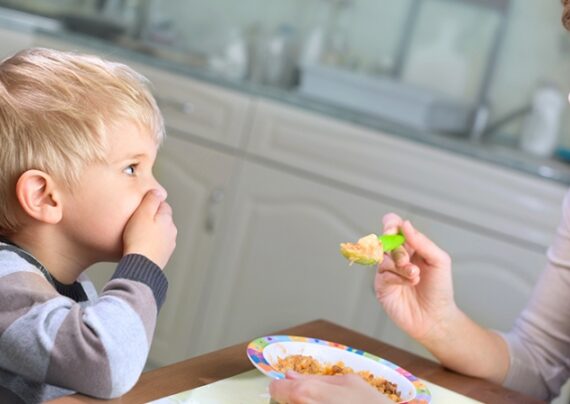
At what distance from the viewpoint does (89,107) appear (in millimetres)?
1155

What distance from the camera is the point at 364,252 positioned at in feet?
3.79

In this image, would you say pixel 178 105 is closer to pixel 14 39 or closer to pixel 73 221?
pixel 14 39

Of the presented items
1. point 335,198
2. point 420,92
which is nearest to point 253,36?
point 420,92

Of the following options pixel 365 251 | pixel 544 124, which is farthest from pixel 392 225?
Result: pixel 544 124

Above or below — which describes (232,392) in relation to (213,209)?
above

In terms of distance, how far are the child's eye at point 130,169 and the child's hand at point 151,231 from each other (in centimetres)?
3

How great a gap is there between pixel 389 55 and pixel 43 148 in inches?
92.4

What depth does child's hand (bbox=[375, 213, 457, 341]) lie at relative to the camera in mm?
1311

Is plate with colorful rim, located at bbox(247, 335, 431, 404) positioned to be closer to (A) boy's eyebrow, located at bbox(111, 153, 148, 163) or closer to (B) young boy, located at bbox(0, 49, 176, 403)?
(B) young boy, located at bbox(0, 49, 176, 403)

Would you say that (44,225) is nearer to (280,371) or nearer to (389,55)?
(280,371)

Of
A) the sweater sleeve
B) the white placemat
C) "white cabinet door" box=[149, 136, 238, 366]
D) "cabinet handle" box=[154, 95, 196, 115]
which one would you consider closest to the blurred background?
"cabinet handle" box=[154, 95, 196, 115]

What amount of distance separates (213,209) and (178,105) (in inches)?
12.0

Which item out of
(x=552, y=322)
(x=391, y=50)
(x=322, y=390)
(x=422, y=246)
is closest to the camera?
(x=322, y=390)

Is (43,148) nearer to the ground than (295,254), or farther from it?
farther from it
